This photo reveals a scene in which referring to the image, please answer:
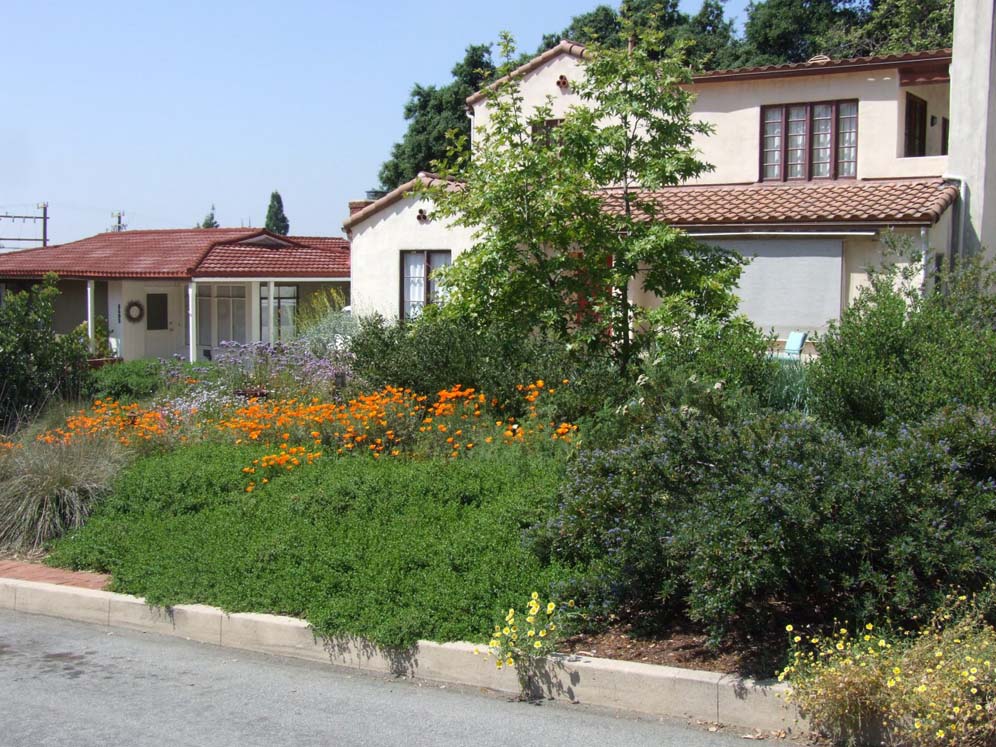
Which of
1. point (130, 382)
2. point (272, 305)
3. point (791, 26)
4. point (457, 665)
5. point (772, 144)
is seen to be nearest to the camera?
point (457, 665)

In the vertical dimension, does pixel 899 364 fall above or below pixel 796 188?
below

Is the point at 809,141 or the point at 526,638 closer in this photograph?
the point at 526,638

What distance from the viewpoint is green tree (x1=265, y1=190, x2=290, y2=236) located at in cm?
8312

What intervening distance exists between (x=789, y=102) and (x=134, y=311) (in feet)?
63.1

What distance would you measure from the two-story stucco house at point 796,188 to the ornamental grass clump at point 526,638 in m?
11.8

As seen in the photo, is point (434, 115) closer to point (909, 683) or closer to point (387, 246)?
point (387, 246)

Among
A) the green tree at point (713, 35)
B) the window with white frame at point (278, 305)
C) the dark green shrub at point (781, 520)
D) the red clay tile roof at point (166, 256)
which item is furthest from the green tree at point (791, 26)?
the dark green shrub at point (781, 520)

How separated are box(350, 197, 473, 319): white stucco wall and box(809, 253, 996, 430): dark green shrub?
522 inches

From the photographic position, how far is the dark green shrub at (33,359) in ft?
44.8

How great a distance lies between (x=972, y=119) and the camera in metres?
18.9

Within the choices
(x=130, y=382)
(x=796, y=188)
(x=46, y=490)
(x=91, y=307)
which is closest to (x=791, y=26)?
(x=796, y=188)

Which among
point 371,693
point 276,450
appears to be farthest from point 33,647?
point 276,450

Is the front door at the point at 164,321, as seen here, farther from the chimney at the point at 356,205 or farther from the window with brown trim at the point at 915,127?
the window with brown trim at the point at 915,127

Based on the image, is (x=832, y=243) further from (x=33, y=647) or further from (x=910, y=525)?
(x=33, y=647)
